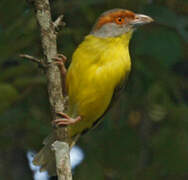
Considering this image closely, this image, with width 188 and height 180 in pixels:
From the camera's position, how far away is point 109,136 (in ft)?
19.1

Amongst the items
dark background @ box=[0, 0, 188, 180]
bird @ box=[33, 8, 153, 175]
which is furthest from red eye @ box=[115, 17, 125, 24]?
dark background @ box=[0, 0, 188, 180]

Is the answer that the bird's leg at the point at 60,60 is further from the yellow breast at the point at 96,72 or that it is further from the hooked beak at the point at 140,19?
the hooked beak at the point at 140,19

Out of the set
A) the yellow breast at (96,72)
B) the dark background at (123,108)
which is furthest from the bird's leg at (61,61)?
the dark background at (123,108)

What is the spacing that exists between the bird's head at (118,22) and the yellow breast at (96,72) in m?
0.11

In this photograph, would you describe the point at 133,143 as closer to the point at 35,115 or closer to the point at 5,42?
the point at 35,115

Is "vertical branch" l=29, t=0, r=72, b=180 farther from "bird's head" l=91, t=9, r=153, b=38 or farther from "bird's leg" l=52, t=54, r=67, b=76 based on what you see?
"bird's head" l=91, t=9, r=153, b=38

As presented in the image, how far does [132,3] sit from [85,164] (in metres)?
1.89

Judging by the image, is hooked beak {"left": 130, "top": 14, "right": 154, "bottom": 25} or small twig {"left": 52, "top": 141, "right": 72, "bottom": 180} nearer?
small twig {"left": 52, "top": 141, "right": 72, "bottom": 180}

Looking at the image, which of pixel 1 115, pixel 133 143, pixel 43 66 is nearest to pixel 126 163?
pixel 133 143

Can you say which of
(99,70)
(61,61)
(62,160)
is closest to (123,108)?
(99,70)

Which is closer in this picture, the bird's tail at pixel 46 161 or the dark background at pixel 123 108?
the bird's tail at pixel 46 161

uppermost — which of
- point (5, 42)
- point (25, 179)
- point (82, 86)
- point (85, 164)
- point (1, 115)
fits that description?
point (5, 42)

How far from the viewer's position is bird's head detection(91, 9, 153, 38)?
5.20 meters

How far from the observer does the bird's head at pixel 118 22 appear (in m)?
5.20
